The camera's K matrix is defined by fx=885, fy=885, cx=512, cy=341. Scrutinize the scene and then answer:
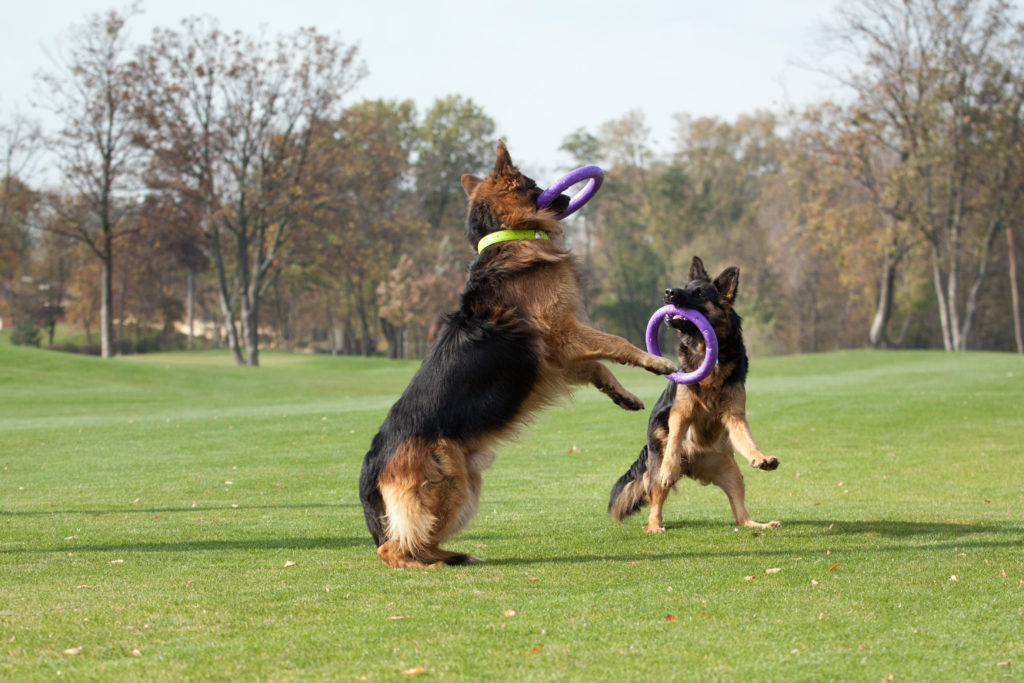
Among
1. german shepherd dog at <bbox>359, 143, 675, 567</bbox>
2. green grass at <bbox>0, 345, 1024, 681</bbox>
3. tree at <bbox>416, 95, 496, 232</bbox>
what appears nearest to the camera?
green grass at <bbox>0, 345, 1024, 681</bbox>

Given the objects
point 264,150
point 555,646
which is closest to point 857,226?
point 264,150

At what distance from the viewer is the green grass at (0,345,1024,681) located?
3.95 metres

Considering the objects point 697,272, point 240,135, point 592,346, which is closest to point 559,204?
point 592,346

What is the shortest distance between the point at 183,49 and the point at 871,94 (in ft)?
108

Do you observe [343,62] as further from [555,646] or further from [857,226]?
[555,646]

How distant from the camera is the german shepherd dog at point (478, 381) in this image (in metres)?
5.80

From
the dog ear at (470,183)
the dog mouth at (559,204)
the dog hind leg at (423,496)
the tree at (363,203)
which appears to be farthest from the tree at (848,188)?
the dog hind leg at (423,496)

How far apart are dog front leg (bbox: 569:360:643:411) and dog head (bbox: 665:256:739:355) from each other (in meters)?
0.77

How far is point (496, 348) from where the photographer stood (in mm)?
5793

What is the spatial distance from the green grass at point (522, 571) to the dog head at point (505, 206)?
135 cm

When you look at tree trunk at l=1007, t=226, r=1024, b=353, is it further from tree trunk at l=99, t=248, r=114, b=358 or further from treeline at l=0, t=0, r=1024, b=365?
tree trunk at l=99, t=248, r=114, b=358

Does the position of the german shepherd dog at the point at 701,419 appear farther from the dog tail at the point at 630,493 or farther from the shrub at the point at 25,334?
the shrub at the point at 25,334

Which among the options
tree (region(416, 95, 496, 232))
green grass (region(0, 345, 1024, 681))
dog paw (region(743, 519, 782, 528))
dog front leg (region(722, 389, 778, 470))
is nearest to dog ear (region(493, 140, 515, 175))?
green grass (region(0, 345, 1024, 681))

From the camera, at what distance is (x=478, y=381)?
18.9ft
